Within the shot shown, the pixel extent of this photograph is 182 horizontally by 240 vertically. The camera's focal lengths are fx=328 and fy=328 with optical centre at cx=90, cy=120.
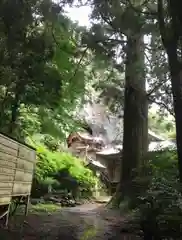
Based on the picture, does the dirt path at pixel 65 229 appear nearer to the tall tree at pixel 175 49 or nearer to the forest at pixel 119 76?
the forest at pixel 119 76

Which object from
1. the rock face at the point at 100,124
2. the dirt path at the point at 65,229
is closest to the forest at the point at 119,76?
the dirt path at the point at 65,229

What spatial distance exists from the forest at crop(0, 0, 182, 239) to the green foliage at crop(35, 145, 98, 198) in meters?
0.20

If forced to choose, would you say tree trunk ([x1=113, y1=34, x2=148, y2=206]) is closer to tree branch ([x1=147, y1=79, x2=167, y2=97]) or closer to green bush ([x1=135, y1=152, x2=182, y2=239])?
tree branch ([x1=147, y1=79, x2=167, y2=97])

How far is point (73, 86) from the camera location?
1167 cm

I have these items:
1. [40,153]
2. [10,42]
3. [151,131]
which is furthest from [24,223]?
[151,131]

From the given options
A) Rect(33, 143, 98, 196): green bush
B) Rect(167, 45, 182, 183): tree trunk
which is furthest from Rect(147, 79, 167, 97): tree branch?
Rect(33, 143, 98, 196): green bush

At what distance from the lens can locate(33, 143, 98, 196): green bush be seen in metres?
14.0

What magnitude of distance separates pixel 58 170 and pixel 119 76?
19.0 feet

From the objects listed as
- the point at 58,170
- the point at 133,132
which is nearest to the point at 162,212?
the point at 133,132

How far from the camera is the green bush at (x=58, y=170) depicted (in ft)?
46.0

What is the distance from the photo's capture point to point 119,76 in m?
11.7

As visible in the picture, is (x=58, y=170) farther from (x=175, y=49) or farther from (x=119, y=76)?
(x=175, y=49)

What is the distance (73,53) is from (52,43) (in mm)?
1604

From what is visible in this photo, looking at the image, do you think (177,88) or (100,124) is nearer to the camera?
(177,88)
